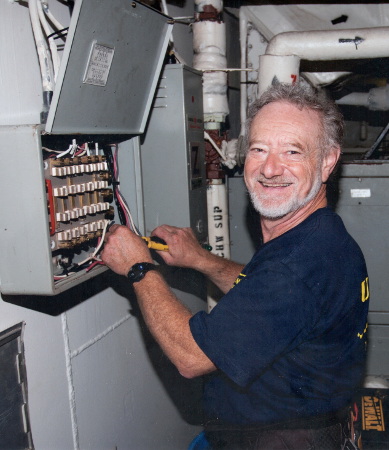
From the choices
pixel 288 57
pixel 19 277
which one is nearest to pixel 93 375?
pixel 19 277

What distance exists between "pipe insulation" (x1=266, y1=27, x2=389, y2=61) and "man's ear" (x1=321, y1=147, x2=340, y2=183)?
106 cm

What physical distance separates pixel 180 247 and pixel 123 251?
37cm

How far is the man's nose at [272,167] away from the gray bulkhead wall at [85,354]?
0.46 meters

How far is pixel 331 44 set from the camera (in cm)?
233

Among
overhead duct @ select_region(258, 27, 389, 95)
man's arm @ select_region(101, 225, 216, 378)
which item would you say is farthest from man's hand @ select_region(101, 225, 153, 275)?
overhead duct @ select_region(258, 27, 389, 95)

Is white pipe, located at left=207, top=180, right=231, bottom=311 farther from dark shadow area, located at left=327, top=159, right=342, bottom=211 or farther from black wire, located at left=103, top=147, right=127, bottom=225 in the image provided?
black wire, located at left=103, top=147, right=127, bottom=225

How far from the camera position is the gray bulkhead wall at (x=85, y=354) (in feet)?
4.07

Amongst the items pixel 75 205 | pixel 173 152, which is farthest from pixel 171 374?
pixel 75 205

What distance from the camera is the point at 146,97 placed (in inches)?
60.2

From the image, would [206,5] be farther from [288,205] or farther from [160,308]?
[160,308]

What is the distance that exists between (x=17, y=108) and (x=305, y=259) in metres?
0.83

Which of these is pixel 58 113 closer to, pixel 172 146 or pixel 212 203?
pixel 172 146

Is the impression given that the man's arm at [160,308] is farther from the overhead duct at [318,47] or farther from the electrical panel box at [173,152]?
the overhead duct at [318,47]

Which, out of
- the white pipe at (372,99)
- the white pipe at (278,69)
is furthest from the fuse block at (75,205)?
the white pipe at (372,99)
